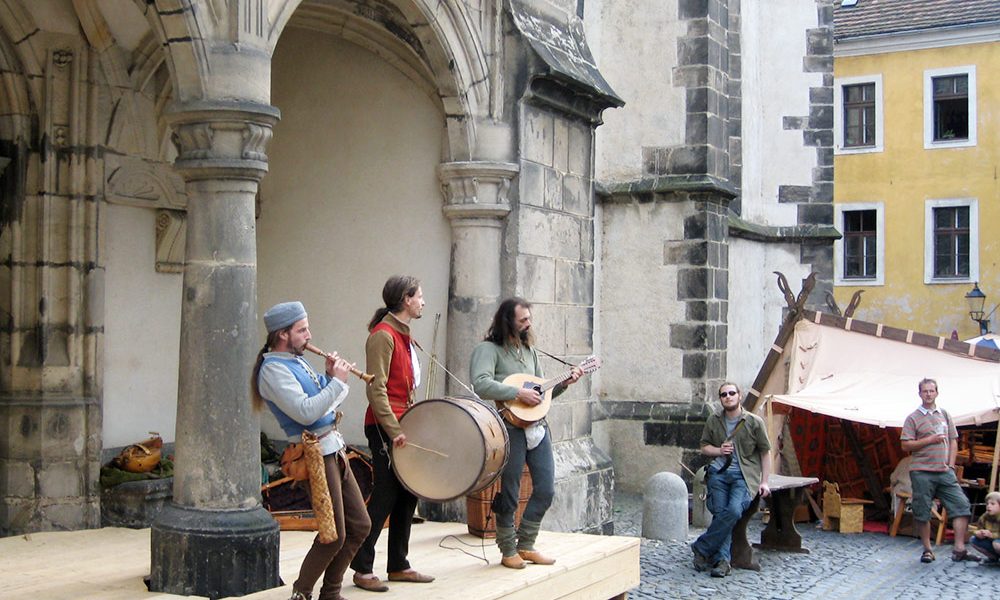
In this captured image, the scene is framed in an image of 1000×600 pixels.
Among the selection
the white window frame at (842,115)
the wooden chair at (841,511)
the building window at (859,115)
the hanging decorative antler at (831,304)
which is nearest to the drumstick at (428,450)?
the wooden chair at (841,511)

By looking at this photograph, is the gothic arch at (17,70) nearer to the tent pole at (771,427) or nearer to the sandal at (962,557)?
the tent pole at (771,427)

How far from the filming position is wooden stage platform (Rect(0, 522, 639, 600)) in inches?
249

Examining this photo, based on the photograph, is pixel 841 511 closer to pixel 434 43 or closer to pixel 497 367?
pixel 434 43

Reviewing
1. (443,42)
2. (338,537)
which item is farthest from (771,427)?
(338,537)

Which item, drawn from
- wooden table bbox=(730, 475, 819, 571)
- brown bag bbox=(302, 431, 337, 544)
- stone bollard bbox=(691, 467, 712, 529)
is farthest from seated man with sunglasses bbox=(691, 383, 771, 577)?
brown bag bbox=(302, 431, 337, 544)

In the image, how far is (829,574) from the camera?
10281 millimetres

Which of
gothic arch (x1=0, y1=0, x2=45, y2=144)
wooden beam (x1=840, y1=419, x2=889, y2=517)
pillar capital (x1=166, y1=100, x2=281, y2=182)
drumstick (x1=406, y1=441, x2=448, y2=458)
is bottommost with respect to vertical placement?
wooden beam (x1=840, y1=419, x2=889, y2=517)

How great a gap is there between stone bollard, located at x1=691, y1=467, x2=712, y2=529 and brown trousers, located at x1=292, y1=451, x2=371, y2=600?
287 inches

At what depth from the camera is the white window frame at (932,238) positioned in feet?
90.4

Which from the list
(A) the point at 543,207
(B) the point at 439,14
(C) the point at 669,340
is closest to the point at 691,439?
(C) the point at 669,340

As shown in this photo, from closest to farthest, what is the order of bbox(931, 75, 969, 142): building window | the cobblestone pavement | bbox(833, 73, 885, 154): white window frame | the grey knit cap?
1. the grey knit cap
2. the cobblestone pavement
3. bbox(931, 75, 969, 142): building window
4. bbox(833, 73, 885, 154): white window frame

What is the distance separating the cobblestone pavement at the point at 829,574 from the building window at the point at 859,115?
18.0 m

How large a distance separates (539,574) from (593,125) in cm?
436

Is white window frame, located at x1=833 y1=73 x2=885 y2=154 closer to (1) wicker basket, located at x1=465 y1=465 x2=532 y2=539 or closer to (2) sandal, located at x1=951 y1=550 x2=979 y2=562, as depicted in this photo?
(2) sandal, located at x1=951 y1=550 x2=979 y2=562
